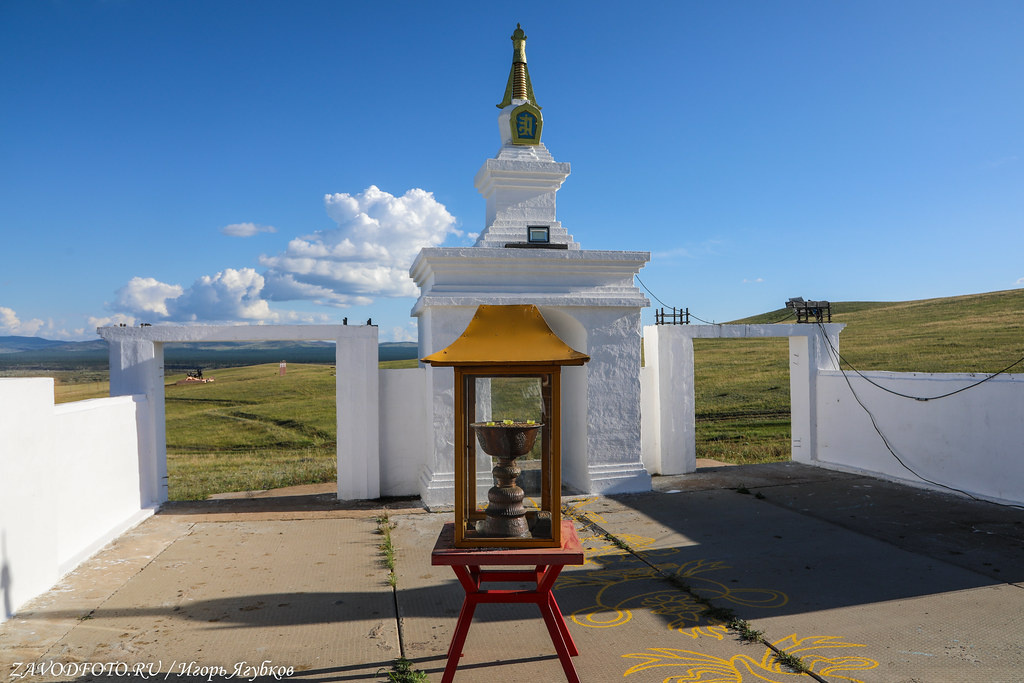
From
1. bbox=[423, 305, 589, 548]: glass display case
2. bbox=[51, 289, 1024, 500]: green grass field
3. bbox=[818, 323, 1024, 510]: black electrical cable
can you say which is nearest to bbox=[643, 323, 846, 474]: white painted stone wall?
bbox=[818, 323, 1024, 510]: black electrical cable

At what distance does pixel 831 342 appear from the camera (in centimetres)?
1369

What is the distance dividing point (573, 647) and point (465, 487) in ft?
5.09

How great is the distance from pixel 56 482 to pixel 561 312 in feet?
24.1

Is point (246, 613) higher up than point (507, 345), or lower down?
lower down

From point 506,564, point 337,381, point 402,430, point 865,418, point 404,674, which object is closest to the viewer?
point 506,564

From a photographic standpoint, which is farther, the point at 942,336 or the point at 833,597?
the point at 942,336

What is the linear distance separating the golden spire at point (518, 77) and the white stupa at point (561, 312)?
4.79ft

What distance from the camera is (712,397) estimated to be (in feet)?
94.8

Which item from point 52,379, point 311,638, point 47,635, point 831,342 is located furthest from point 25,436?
point 831,342

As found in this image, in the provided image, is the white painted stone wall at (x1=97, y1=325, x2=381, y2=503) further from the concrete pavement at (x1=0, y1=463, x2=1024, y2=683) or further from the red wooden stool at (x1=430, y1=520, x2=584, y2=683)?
the red wooden stool at (x1=430, y1=520, x2=584, y2=683)

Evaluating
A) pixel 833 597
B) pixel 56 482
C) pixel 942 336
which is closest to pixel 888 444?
pixel 833 597

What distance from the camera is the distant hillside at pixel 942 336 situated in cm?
2995

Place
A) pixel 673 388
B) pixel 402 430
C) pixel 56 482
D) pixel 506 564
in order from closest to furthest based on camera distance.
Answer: pixel 506 564, pixel 56 482, pixel 402 430, pixel 673 388

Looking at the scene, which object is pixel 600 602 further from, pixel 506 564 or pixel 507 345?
pixel 507 345
